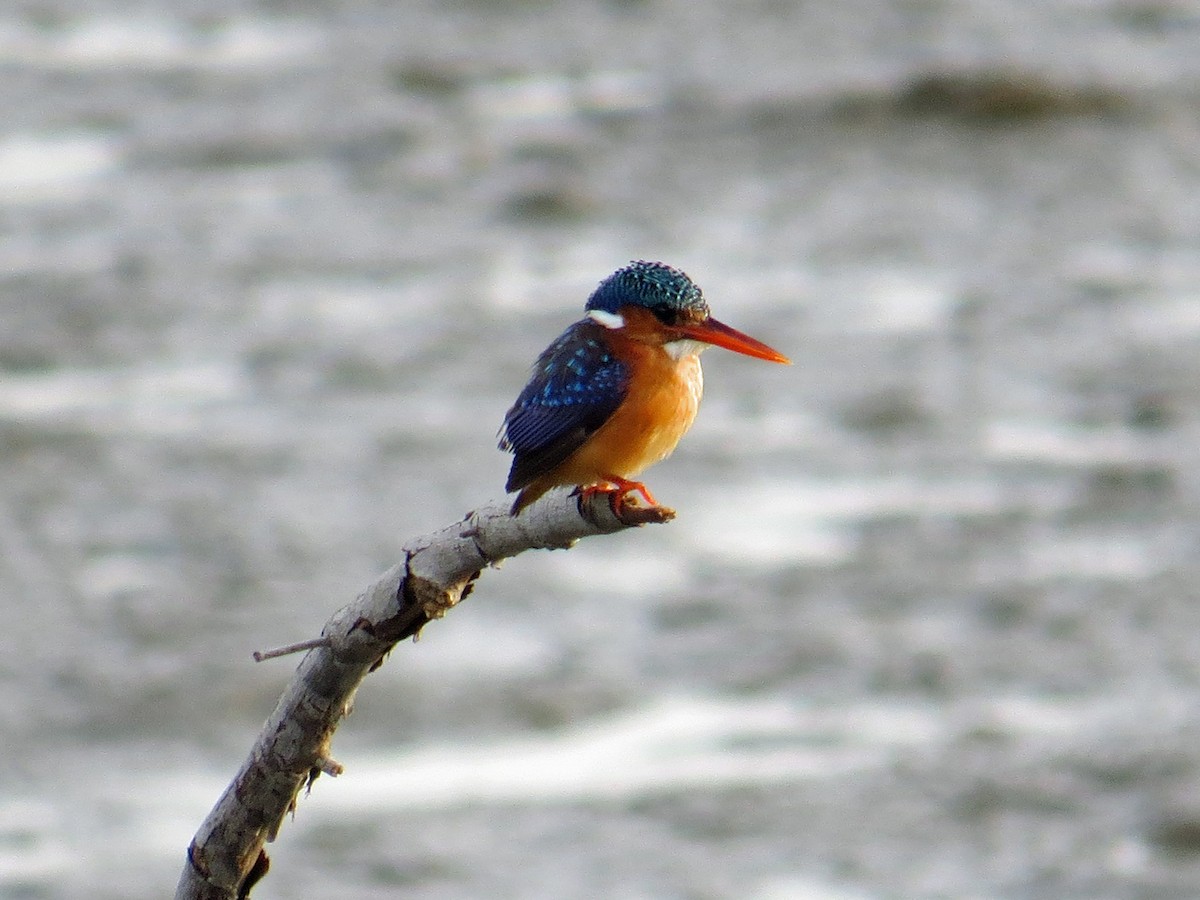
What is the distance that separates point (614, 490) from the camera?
10.9 feet

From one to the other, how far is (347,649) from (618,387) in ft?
2.58

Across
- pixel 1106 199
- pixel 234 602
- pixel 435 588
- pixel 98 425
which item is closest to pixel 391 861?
pixel 234 602

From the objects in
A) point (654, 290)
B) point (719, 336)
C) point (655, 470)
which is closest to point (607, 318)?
point (654, 290)

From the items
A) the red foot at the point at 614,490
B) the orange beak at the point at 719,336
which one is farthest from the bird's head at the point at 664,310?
the red foot at the point at 614,490

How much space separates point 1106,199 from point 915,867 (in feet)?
18.2

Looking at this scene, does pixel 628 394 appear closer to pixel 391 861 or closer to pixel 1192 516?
pixel 391 861

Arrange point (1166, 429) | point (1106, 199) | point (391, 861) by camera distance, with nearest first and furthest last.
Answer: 1. point (391, 861)
2. point (1166, 429)
3. point (1106, 199)

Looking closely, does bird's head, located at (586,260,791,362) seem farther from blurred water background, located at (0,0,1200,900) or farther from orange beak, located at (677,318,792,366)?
blurred water background, located at (0,0,1200,900)

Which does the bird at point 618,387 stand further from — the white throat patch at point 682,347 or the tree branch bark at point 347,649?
the tree branch bark at point 347,649

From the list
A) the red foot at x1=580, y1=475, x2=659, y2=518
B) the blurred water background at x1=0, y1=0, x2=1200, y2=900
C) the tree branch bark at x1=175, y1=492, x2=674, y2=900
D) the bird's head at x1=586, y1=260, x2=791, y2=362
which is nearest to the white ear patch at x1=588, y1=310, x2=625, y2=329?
the bird's head at x1=586, y1=260, x2=791, y2=362

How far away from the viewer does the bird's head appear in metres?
3.80

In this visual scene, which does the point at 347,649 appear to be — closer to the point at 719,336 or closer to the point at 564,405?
the point at 564,405

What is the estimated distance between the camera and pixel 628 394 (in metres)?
3.70

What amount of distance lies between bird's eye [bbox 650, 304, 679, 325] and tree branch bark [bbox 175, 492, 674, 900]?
68 centimetres
